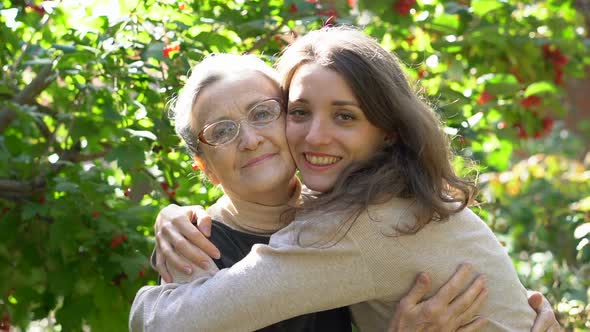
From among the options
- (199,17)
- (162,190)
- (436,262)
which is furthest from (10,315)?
(436,262)

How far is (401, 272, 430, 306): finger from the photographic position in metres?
2.42

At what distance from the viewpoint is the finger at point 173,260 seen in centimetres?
249

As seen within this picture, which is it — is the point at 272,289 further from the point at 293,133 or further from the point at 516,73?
the point at 516,73

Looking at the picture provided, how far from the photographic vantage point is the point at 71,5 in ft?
12.9

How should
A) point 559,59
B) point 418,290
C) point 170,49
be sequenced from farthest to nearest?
point 559,59
point 170,49
point 418,290

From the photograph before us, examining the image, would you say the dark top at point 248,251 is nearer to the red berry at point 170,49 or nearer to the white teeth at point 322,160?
the white teeth at point 322,160

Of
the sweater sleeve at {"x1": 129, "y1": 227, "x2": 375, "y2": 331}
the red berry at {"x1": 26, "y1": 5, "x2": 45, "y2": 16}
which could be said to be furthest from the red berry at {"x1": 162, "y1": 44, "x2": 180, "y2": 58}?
the sweater sleeve at {"x1": 129, "y1": 227, "x2": 375, "y2": 331}

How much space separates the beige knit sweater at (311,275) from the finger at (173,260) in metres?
0.04

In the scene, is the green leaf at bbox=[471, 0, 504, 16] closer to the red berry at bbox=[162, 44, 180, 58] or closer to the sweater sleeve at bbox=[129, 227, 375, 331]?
the red berry at bbox=[162, 44, 180, 58]

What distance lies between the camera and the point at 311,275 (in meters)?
2.33

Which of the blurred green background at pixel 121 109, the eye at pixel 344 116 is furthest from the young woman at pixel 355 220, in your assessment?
the blurred green background at pixel 121 109

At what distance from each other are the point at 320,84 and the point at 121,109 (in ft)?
4.13

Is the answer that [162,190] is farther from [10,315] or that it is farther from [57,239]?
[10,315]

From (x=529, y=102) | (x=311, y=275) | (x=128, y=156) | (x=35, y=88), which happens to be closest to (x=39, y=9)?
(x=35, y=88)
